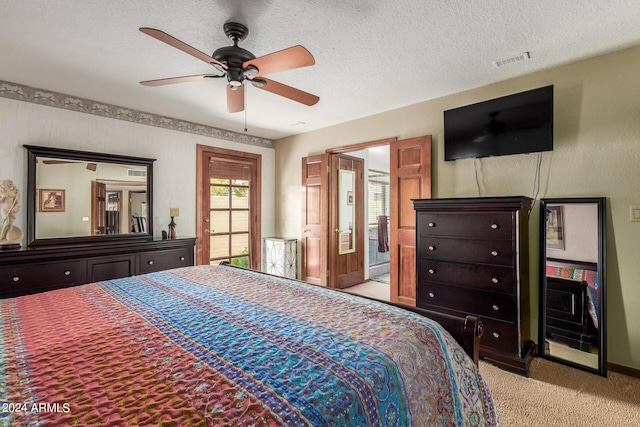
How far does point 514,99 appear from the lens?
8.86 feet

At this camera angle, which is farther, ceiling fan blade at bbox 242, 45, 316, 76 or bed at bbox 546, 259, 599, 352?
bed at bbox 546, 259, 599, 352

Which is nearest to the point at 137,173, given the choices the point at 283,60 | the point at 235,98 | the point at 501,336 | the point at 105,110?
the point at 105,110

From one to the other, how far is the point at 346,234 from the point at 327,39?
3222mm

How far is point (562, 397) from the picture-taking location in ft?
6.82

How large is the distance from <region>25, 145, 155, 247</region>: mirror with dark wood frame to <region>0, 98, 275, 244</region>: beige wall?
0.12 m

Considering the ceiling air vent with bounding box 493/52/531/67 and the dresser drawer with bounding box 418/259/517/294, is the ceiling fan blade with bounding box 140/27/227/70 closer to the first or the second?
the ceiling air vent with bounding box 493/52/531/67

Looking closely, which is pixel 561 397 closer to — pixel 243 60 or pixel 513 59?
pixel 513 59

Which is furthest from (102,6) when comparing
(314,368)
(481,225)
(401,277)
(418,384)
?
(401,277)

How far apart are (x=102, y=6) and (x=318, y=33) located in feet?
4.49

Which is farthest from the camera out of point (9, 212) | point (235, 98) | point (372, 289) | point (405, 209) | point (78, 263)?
point (372, 289)

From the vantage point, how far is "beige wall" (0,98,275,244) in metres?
2.97

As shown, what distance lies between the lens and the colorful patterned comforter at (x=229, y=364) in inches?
29.1

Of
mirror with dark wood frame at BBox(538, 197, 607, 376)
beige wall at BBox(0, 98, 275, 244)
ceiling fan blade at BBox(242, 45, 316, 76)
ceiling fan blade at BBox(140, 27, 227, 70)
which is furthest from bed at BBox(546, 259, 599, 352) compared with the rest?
beige wall at BBox(0, 98, 275, 244)

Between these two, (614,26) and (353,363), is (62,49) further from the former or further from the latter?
(614,26)
